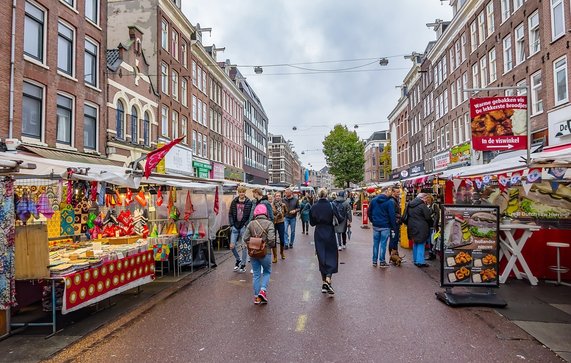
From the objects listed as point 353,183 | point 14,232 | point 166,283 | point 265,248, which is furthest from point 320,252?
point 353,183

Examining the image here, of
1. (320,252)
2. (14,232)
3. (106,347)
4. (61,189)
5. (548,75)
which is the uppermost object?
(548,75)

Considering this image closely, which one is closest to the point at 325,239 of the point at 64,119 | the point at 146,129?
the point at 64,119

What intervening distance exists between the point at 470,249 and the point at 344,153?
156ft

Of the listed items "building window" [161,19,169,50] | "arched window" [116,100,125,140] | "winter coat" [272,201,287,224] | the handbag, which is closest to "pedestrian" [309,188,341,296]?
the handbag

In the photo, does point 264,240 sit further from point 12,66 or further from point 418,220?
point 12,66

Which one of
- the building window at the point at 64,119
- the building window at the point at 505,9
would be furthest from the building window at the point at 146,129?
Answer: the building window at the point at 505,9

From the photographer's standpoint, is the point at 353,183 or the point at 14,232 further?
the point at 353,183

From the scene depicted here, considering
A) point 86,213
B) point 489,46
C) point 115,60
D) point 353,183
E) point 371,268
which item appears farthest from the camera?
point 353,183

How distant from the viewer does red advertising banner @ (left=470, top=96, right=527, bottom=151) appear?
29.9ft

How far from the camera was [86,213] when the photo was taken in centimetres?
862

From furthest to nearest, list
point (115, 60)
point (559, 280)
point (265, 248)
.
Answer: point (115, 60), point (559, 280), point (265, 248)

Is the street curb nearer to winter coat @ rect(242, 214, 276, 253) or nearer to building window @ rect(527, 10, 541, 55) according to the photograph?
winter coat @ rect(242, 214, 276, 253)

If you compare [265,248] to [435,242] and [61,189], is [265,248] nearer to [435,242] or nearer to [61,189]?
[61,189]

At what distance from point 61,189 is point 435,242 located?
334 inches
